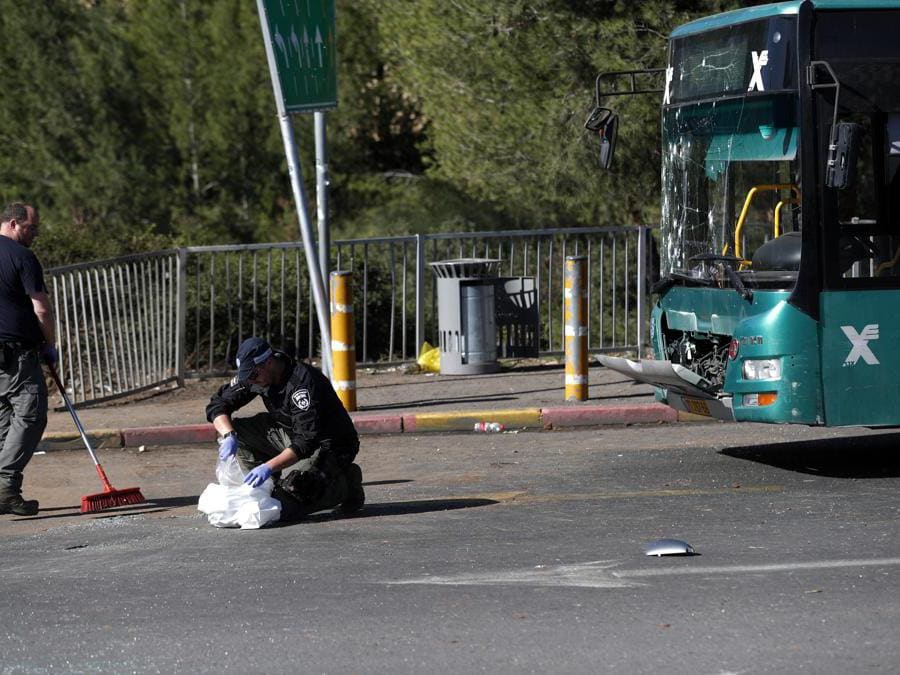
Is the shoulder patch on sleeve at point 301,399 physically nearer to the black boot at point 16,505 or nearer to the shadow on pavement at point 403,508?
the shadow on pavement at point 403,508

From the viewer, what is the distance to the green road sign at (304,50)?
11945 mm

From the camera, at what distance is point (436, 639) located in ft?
17.5

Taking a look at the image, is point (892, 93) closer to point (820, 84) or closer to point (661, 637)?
point (820, 84)

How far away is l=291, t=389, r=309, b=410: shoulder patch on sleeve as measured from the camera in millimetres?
7496

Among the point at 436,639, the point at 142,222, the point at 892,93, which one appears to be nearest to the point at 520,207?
the point at 142,222

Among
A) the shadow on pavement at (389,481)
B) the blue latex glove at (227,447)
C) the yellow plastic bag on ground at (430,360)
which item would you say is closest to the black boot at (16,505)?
the blue latex glove at (227,447)

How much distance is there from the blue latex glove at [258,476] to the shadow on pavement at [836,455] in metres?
3.55

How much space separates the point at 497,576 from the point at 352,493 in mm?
1758

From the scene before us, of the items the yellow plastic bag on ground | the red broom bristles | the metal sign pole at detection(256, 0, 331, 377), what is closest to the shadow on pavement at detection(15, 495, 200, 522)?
the red broom bristles

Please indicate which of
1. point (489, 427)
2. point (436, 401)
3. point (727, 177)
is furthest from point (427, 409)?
point (727, 177)

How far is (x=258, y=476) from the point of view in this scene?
293 inches

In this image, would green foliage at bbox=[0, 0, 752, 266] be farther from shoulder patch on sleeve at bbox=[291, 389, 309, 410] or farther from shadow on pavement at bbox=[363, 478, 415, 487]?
shoulder patch on sleeve at bbox=[291, 389, 309, 410]

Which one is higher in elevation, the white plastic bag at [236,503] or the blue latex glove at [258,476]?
the blue latex glove at [258,476]

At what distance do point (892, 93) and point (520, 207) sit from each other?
1497cm
